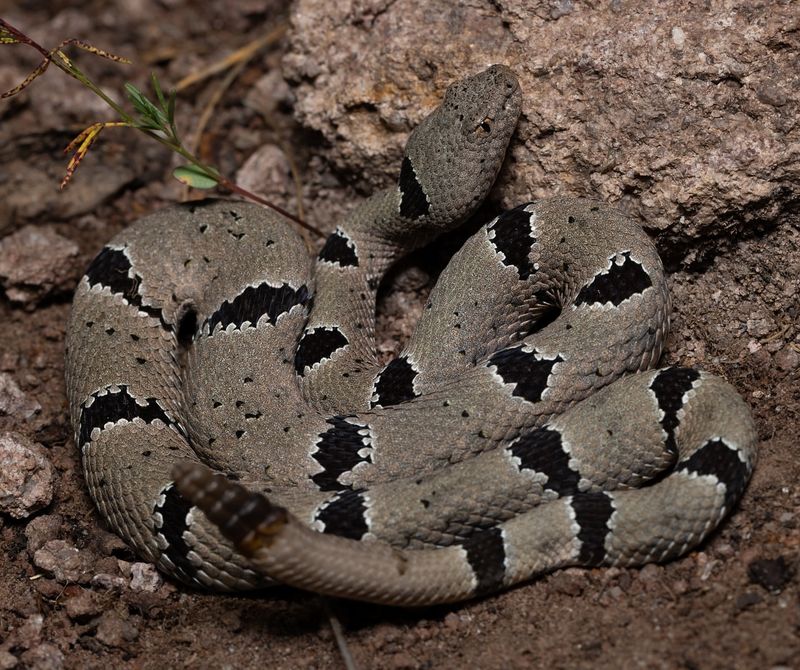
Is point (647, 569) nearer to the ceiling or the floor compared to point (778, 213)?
nearer to the floor

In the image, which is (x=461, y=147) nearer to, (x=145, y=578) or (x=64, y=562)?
(x=145, y=578)

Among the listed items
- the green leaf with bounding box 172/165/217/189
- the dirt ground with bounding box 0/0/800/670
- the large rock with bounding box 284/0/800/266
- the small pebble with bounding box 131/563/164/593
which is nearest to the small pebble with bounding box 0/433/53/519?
the dirt ground with bounding box 0/0/800/670

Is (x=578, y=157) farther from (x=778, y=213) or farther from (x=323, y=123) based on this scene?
(x=323, y=123)

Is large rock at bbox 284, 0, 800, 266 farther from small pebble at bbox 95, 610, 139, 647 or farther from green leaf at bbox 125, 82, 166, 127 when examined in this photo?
small pebble at bbox 95, 610, 139, 647

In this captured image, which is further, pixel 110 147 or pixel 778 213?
pixel 110 147

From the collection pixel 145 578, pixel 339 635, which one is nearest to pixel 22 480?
pixel 145 578

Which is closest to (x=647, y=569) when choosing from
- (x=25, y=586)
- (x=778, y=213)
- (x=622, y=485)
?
(x=622, y=485)
